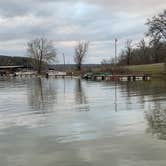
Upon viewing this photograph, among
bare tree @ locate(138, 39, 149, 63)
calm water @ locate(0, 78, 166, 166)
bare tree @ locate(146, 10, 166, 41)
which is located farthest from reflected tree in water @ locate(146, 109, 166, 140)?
bare tree @ locate(138, 39, 149, 63)

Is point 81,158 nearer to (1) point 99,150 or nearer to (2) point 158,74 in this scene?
(1) point 99,150

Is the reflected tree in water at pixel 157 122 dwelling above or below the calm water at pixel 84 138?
above

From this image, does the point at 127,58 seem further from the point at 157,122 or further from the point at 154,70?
the point at 157,122

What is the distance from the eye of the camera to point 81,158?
1245 cm

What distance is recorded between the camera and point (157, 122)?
62.4ft

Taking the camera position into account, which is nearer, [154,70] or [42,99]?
[42,99]

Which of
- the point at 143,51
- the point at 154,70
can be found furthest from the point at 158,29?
the point at 143,51

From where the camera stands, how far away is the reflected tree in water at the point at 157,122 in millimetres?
16203

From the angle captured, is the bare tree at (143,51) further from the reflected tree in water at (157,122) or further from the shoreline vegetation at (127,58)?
the reflected tree in water at (157,122)

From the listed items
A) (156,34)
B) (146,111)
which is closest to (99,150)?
(146,111)

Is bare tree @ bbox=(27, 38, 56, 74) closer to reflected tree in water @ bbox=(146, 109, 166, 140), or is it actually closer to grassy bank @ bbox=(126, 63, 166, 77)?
grassy bank @ bbox=(126, 63, 166, 77)

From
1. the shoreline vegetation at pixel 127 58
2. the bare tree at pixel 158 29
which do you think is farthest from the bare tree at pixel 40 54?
the bare tree at pixel 158 29

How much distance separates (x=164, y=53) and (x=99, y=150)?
7718 centimetres

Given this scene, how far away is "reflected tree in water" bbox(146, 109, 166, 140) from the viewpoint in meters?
16.2
